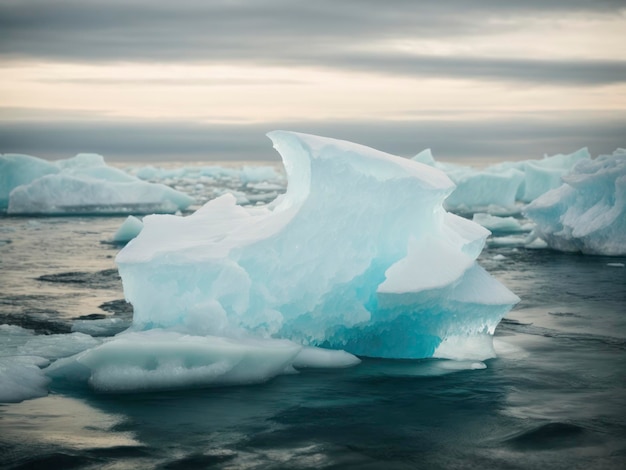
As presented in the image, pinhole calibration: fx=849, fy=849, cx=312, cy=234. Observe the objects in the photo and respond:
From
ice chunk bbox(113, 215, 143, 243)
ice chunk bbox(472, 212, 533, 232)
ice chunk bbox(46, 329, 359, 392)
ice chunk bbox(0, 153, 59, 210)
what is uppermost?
ice chunk bbox(0, 153, 59, 210)

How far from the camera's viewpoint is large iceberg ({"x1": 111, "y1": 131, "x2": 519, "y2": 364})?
9.79 metres

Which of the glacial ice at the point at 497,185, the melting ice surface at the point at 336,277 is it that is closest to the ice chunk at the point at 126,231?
the melting ice surface at the point at 336,277

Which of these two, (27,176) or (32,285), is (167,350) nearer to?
(32,285)

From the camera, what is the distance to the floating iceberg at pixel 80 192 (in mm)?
35188

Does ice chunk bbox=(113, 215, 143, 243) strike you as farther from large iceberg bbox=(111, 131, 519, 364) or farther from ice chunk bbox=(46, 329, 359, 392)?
ice chunk bbox=(46, 329, 359, 392)

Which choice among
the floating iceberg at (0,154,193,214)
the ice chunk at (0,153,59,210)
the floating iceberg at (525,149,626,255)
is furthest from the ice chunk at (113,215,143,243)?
the ice chunk at (0,153,59,210)

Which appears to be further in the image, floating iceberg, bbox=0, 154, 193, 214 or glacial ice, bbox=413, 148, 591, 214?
glacial ice, bbox=413, 148, 591, 214

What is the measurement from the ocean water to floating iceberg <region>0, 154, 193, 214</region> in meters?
23.8

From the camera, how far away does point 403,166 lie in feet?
33.7

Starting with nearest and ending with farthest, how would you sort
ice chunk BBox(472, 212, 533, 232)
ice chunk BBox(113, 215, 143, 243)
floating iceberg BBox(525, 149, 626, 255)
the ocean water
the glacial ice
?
1. the ocean water
2. floating iceberg BBox(525, 149, 626, 255)
3. ice chunk BBox(113, 215, 143, 243)
4. ice chunk BBox(472, 212, 533, 232)
5. the glacial ice

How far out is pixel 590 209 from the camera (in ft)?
68.7

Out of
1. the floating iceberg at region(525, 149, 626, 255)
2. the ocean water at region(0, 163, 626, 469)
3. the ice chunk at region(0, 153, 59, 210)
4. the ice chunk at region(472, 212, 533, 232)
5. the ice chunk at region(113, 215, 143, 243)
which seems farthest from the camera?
the ice chunk at region(0, 153, 59, 210)

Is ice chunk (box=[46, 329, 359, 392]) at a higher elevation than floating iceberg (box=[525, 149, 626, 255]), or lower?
lower

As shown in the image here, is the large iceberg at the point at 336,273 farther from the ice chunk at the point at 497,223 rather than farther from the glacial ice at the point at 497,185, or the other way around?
the glacial ice at the point at 497,185
